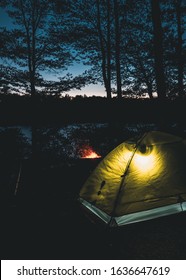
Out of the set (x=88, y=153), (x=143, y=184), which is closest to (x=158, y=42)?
(x=143, y=184)

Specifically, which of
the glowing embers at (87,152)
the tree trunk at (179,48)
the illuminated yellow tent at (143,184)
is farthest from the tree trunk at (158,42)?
the tree trunk at (179,48)

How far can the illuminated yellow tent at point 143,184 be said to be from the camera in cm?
445

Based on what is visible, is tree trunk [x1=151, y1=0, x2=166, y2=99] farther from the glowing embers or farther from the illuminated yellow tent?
the glowing embers

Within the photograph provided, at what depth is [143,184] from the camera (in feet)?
15.3

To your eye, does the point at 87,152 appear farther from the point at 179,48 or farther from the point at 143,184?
the point at 143,184

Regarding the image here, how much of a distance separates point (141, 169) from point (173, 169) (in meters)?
0.65

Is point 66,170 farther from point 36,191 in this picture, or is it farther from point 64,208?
point 64,208

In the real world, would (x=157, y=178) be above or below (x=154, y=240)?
above

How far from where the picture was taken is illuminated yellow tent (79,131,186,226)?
4445 mm

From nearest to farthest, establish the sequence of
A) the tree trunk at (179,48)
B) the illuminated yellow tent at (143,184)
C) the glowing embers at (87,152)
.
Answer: the illuminated yellow tent at (143,184) < the glowing embers at (87,152) < the tree trunk at (179,48)

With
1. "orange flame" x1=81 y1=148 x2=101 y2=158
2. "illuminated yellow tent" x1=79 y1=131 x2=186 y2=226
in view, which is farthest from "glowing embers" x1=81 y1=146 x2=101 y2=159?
"illuminated yellow tent" x1=79 y1=131 x2=186 y2=226

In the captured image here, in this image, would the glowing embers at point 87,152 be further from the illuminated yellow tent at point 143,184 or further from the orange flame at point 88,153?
the illuminated yellow tent at point 143,184
